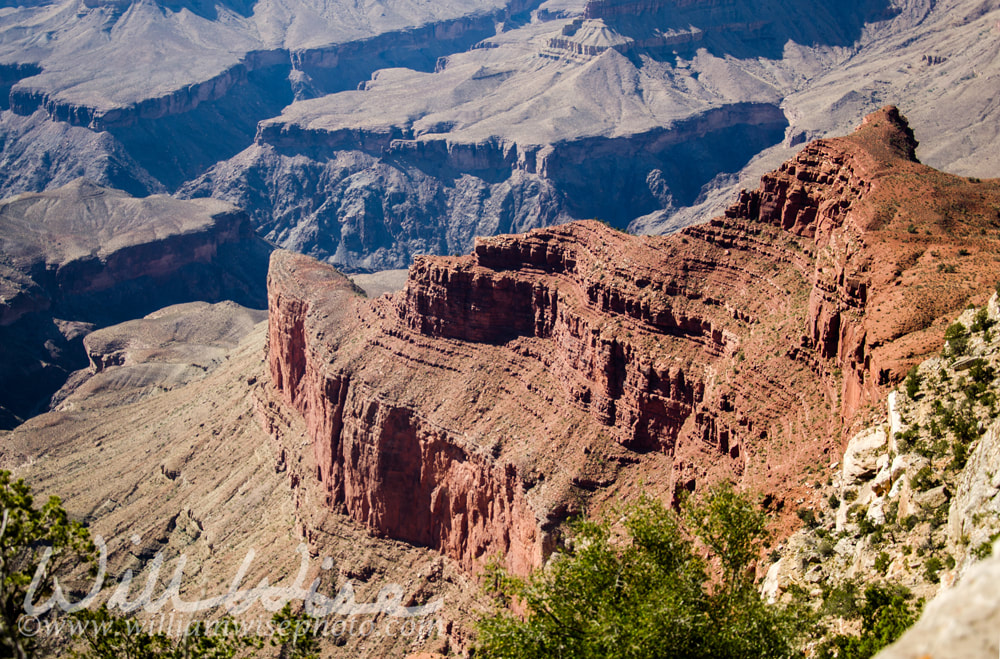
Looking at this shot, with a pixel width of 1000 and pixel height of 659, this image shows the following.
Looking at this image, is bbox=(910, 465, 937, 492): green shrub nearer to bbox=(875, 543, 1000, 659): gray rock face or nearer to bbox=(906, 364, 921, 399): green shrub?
bbox=(906, 364, 921, 399): green shrub

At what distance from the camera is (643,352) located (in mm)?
67312

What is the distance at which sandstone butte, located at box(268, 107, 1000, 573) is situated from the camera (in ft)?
173

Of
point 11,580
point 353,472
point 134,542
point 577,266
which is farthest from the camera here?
point 134,542

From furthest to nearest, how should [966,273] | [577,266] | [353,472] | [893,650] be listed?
[353,472] → [577,266] → [966,273] → [893,650]

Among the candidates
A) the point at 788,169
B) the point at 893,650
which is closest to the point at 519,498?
the point at 788,169

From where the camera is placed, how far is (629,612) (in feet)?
115

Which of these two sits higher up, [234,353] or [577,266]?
[577,266]

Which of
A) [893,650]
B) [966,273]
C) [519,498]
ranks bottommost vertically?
[519,498]

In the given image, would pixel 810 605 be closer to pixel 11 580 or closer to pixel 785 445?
→ pixel 785 445

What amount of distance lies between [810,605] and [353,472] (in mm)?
54537

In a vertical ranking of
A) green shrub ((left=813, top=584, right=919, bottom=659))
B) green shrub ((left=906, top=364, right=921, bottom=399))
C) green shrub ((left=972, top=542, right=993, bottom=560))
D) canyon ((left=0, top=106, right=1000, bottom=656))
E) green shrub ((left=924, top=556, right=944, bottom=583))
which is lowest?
canyon ((left=0, top=106, right=1000, bottom=656))

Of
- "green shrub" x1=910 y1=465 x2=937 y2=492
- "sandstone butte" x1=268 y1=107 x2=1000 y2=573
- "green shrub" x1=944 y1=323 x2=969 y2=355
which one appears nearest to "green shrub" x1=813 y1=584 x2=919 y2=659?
"green shrub" x1=910 y1=465 x2=937 y2=492

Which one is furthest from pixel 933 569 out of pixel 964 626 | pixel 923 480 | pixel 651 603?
pixel 964 626

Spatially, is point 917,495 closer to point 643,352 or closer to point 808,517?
point 808,517
